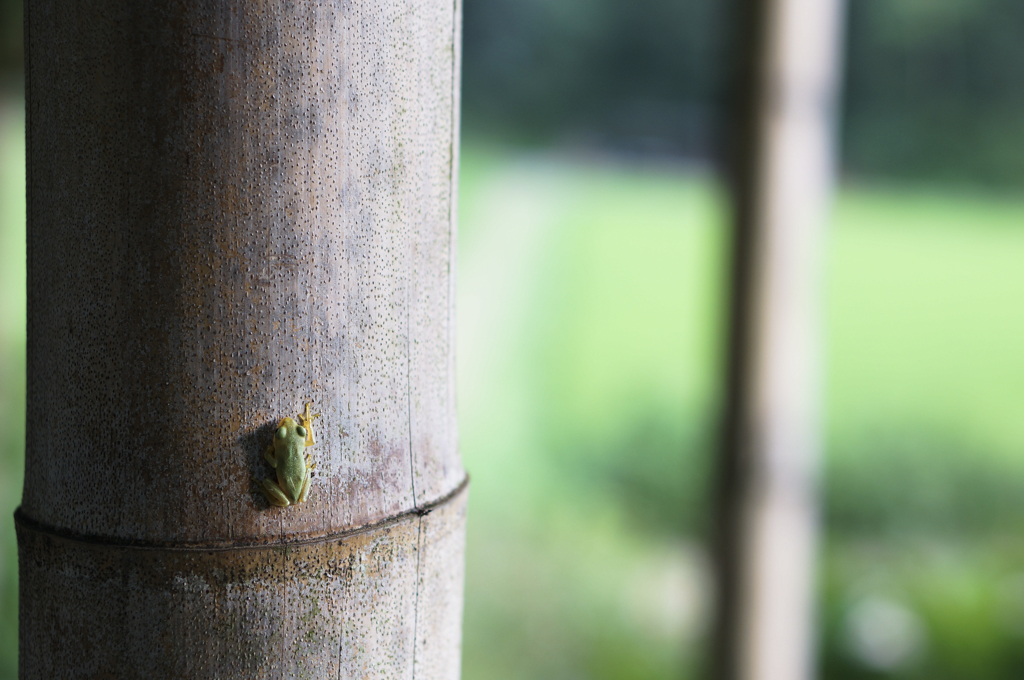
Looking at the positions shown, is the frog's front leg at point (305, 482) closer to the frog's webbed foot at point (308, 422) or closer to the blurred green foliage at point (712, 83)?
the frog's webbed foot at point (308, 422)

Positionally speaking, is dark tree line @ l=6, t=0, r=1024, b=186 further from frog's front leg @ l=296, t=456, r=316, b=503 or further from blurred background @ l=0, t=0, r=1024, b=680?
frog's front leg @ l=296, t=456, r=316, b=503

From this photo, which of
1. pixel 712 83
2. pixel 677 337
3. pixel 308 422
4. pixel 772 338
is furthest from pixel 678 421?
pixel 308 422

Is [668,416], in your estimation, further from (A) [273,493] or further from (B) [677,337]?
(A) [273,493]

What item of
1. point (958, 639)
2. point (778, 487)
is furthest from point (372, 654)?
point (958, 639)

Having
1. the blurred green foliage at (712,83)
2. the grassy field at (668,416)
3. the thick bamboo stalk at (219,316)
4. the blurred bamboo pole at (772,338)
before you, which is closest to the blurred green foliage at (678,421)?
the grassy field at (668,416)

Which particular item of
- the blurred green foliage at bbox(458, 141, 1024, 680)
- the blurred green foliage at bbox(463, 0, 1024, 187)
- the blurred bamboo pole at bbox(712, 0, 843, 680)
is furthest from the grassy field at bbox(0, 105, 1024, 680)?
the blurred green foliage at bbox(463, 0, 1024, 187)

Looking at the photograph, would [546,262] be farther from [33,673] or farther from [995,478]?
[33,673]

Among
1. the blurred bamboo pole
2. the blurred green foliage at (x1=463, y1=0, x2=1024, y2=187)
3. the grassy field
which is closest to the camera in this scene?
the blurred bamboo pole
